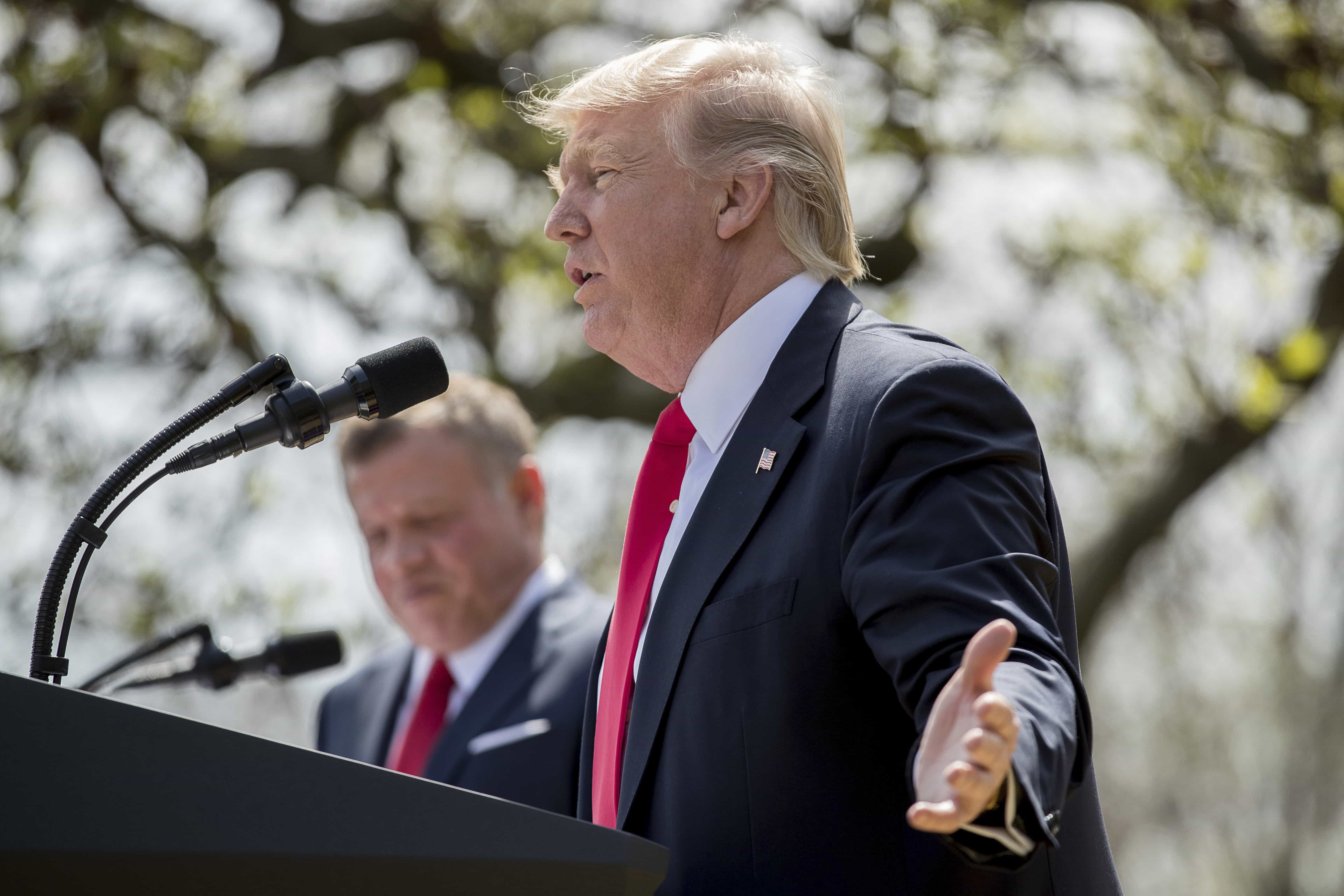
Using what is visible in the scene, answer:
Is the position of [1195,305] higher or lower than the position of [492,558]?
lower

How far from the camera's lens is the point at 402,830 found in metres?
1.31

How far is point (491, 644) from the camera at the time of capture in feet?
13.3

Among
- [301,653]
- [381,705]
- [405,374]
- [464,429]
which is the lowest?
[381,705]

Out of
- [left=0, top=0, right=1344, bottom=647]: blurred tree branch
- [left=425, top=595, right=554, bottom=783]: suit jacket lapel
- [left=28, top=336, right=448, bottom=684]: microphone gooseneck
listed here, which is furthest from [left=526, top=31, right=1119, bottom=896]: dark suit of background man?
[left=0, top=0, right=1344, bottom=647]: blurred tree branch

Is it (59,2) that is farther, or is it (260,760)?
(59,2)

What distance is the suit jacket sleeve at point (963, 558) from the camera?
4.64 ft

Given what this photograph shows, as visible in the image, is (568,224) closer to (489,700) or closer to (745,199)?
(745,199)

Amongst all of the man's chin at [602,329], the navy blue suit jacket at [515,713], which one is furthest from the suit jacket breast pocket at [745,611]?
the navy blue suit jacket at [515,713]

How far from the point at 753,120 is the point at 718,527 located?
77cm

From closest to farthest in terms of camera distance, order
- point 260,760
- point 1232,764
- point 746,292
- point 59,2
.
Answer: point 260,760, point 746,292, point 59,2, point 1232,764

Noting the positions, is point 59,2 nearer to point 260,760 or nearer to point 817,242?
point 817,242

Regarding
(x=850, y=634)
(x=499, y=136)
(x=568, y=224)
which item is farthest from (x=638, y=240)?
(x=499, y=136)

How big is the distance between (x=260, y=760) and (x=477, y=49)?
19.8 ft

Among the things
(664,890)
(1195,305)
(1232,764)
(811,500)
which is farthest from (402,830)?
(1232,764)
